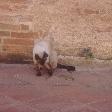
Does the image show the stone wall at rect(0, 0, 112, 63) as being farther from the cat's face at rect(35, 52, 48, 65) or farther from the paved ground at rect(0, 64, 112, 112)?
the cat's face at rect(35, 52, 48, 65)

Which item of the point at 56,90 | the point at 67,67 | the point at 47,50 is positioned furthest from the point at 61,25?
the point at 56,90

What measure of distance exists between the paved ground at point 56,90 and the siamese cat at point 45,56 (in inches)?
6.1

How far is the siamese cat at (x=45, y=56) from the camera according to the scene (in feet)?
21.3

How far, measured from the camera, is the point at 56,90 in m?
6.07

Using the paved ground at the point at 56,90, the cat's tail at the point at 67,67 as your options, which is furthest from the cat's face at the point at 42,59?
the cat's tail at the point at 67,67

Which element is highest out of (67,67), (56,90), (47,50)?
(47,50)

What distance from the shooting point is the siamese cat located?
21.3 feet

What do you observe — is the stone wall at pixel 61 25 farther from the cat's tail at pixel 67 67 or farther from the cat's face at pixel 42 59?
the cat's face at pixel 42 59

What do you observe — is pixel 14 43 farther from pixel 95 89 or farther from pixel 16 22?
pixel 95 89

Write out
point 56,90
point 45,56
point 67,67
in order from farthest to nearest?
point 67,67, point 45,56, point 56,90

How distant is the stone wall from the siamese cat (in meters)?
0.47

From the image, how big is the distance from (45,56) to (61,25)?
1.03 meters

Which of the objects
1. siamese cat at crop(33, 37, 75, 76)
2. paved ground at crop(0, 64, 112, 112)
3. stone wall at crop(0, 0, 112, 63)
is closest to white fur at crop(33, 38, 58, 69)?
siamese cat at crop(33, 37, 75, 76)

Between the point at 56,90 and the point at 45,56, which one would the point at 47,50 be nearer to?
the point at 45,56
